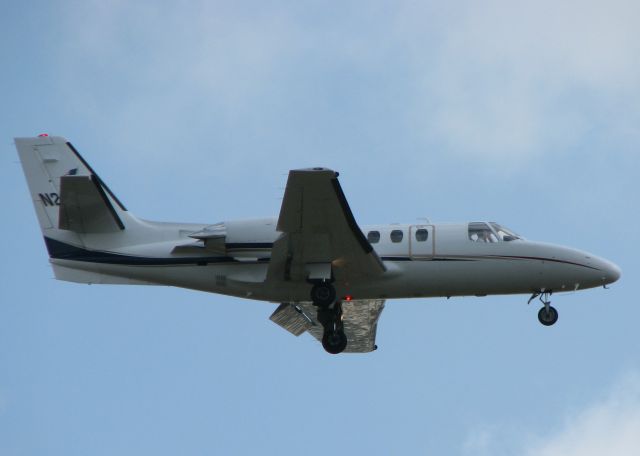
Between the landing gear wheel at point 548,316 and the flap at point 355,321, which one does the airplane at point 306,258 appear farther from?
the flap at point 355,321

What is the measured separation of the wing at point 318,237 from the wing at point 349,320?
295 centimetres

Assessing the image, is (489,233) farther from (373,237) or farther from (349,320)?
(349,320)

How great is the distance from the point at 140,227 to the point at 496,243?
8.56 meters

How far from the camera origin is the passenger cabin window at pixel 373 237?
23.8 m

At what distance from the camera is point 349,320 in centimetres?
2694

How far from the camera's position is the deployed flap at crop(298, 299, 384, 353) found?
86.4 feet

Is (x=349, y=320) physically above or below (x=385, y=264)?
below

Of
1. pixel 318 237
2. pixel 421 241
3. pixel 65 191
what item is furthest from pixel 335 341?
pixel 65 191

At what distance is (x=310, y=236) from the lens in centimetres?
2234

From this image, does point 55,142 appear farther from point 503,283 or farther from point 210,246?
point 503,283

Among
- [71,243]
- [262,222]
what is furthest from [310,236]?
[71,243]

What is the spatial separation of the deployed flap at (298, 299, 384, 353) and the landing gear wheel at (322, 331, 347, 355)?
101 centimetres

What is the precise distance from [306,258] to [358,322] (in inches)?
181

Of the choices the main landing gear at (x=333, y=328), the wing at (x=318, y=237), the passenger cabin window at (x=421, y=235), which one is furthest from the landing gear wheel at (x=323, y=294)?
the passenger cabin window at (x=421, y=235)
